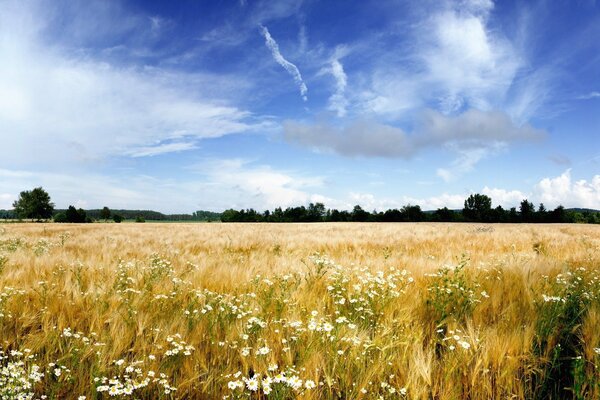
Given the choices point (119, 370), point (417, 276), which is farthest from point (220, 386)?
point (417, 276)

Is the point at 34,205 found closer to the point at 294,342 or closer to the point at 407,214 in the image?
the point at 407,214

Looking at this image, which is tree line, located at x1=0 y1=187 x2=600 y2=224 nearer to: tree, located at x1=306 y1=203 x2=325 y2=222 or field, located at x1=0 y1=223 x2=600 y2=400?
tree, located at x1=306 y1=203 x2=325 y2=222

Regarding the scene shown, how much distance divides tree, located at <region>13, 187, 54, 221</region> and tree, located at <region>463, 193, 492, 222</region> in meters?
142

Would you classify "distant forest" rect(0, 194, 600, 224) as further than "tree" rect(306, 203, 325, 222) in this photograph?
No

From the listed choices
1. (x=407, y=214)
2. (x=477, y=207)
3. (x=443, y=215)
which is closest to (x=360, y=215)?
(x=407, y=214)

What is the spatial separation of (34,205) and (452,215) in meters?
138

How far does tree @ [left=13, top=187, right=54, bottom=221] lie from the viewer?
107 metres

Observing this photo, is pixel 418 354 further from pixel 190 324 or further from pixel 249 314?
pixel 190 324

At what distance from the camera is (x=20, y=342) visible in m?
3.03

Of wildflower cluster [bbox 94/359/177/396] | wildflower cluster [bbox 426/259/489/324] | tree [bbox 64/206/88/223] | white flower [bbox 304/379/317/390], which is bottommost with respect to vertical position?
wildflower cluster [bbox 94/359/177/396]

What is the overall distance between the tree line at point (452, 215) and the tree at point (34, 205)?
6265cm

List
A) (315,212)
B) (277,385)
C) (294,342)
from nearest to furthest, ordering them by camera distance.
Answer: (277,385), (294,342), (315,212)

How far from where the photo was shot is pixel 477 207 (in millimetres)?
122250

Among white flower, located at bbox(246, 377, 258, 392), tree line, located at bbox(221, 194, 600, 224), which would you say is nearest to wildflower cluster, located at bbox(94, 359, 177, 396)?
white flower, located at bbox(246, 377, 258, 392)
